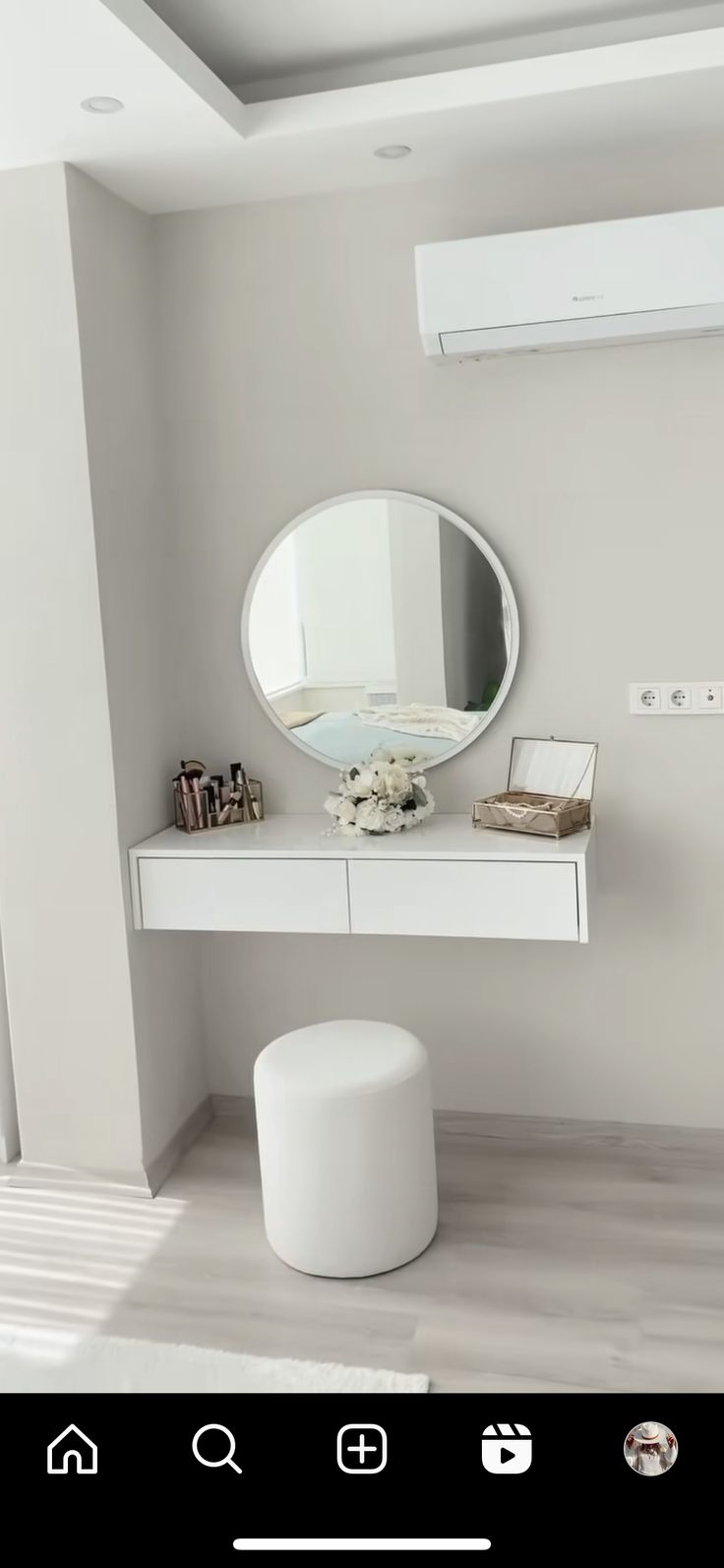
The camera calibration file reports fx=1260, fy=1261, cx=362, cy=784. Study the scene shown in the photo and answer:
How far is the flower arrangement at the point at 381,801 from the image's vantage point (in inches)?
115

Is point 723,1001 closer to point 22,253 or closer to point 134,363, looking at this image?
point 134,363

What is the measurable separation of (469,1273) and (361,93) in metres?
2.41

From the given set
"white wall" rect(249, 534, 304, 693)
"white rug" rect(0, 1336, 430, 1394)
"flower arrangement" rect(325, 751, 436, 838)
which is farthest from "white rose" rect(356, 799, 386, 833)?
"white rug" rect(0, 1336, 430, 1394)

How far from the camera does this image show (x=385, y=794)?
9.62 feet

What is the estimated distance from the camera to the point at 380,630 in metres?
3.09

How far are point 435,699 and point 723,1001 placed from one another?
3.28 ft

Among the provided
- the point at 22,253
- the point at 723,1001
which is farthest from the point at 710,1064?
the point at 22,253

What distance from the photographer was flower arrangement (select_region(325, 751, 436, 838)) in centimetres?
292

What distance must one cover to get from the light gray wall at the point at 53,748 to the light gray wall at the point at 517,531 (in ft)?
1.49
